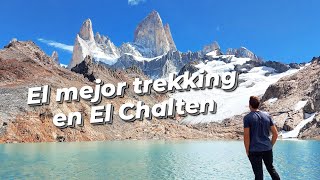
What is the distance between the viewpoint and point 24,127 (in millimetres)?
96938

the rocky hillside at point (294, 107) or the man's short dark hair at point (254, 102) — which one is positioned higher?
the rocky hillside at point (294, 107)

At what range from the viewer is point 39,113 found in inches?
4104

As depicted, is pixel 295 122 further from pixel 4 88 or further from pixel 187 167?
pixel 187 167

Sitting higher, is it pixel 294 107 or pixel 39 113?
pixel 294 107

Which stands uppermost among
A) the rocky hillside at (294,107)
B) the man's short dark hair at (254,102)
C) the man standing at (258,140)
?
the rocky hillside at (294,107)

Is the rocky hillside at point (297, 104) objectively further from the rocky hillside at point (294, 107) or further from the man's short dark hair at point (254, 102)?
the man's short dark hair at point (254, 102)

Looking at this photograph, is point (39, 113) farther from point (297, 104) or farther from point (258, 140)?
point (297, 104)

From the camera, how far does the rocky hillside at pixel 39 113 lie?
320 ft

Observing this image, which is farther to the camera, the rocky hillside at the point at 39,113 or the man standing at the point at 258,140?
the rocky hillside at the point at 39,113

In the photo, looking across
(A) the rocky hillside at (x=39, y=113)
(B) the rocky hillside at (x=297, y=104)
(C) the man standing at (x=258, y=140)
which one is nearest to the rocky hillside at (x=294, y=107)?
(B) the rocky hillside at (x=297, y=104)

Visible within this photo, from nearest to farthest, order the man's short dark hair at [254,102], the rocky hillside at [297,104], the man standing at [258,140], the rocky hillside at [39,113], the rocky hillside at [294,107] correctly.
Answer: the man standing at [258,140]
the man's short dark hair at [254,102]
the rocky hillside at [39,113]
the rocky hillside at [297,104]
the rocky hillside at [294,107]

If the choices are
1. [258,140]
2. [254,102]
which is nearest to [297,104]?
[254,102]

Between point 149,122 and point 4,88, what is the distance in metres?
49.9

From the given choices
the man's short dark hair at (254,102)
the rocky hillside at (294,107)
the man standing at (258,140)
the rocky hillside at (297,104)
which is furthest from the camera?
the rocky hillside at (294,107)
